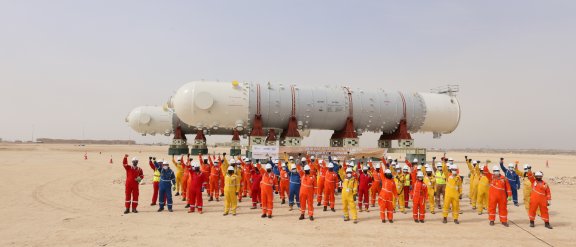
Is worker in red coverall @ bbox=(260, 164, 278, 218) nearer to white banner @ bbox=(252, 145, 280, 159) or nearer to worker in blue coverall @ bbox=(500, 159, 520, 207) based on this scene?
worker in blue coverall @ bbox=(500, 159, 520, 207)

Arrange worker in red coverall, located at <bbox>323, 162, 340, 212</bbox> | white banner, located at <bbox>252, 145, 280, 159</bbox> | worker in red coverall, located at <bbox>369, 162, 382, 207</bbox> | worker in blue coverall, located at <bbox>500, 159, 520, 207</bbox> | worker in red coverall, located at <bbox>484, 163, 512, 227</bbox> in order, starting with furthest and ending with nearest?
1. white banner, located at <bbox>252, 145, 280, 159</bbox>
2. worker in blue coverall, located at <bbox>500, 159, 520, 207</bbox>
3. worker in red coverall, located at <bbox>369, 162, 382, 207</bbox>
4. worker in red coverall, located at <bbox>323, 162, 340, 212</bbox>
5. worker in red coverall, located at <bbox>484, 163, 512, 227</bbox>

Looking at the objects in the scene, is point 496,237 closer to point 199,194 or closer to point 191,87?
point 199,194

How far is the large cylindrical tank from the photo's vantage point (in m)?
21.5

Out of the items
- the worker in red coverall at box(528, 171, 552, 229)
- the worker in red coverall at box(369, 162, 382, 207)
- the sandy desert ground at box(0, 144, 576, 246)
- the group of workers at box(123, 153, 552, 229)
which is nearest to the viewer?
the sandy desert ground at box(0, 144, 576, 246)

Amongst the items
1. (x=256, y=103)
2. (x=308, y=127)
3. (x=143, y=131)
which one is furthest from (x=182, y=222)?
(x=143, y=131)

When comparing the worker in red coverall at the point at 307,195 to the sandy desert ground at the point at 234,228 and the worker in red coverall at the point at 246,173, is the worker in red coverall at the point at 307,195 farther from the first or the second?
the worker in red coverall at the point at 246,173

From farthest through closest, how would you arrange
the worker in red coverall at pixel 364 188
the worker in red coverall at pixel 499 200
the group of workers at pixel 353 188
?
the worker in red coverall at pixel 364 188 → the group of workers at pixel 353 188 → the worker in red coverall at pixel 499 200

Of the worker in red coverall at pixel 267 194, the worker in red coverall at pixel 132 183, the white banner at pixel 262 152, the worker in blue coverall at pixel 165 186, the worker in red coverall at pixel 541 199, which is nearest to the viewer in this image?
the worker in red coverall at pixel 541 199

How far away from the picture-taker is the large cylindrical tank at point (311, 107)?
846 inches

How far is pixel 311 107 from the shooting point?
77.4ft

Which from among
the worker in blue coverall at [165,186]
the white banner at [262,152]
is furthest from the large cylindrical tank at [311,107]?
the worker in blue coverall at [165,186]

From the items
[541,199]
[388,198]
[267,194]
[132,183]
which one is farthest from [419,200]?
[132,183]

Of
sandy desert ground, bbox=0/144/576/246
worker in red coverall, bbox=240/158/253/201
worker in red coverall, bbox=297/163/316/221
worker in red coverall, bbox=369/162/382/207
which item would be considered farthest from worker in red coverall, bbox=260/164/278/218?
worker in red coverall, bbox=369/162/382/207

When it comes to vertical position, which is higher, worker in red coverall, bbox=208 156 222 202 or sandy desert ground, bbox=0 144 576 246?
worker in red coverall, bbox=208 156 222 202
